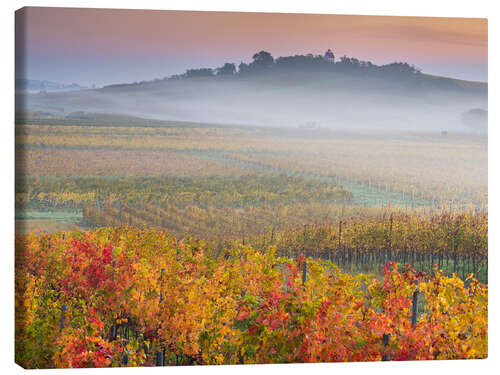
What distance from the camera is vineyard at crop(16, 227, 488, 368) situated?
369 inches

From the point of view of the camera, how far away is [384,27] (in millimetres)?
10188

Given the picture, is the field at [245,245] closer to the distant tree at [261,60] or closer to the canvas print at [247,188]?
the canvas print at [247,188]

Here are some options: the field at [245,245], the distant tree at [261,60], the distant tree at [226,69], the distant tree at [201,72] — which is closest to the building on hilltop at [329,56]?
the distant tree at [261,60]

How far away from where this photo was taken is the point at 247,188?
33.2ft

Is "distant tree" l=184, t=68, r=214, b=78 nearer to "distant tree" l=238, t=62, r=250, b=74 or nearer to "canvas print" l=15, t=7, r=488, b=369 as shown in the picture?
"canvas print" l=15, t=7, r=488, b=369

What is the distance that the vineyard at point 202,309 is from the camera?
369 inches

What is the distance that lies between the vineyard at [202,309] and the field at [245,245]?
0.06 feet

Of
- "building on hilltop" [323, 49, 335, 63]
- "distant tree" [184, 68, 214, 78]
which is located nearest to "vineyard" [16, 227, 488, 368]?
"distant tree" [184, 68, 214, 78]

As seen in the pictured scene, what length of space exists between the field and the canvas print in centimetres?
2

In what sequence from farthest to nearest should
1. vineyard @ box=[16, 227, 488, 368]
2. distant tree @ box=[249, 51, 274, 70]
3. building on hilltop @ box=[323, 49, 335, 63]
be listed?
1. building on hilltop @ box=[323, 49, 335, 63]
2. distant tree @ box=[249, 51, 274, 70]
3. vineyard @ box=[16, 227, 488, 368]

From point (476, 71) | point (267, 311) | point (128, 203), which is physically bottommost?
point (267, 311)

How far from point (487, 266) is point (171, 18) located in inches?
209
